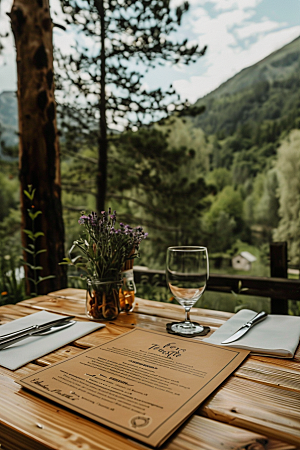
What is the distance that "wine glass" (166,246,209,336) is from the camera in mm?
805

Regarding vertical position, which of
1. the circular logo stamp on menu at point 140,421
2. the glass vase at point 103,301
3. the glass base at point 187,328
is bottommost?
the glass base at point 187,328

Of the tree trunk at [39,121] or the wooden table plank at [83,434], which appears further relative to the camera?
the tree trunk at [39,121]

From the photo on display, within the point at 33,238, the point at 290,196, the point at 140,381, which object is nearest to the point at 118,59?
the point at 290,196

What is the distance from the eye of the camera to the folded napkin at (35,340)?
0.65 meters

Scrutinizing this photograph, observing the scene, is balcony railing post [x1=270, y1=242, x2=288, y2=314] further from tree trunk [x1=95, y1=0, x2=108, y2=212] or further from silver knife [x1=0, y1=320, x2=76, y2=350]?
tree trunk [x1=95, y1=0, x2=108, y2=212]

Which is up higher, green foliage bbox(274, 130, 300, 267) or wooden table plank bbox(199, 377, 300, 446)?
green foliage bbox(274, 130, 300, 267)

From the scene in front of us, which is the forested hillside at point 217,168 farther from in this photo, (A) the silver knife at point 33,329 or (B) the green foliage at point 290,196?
(A) the silver knife at point 33,329

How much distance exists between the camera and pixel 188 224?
526cm

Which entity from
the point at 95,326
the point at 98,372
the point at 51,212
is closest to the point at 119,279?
the point at 95,326

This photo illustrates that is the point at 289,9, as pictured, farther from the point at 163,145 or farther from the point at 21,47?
the point at 21,47

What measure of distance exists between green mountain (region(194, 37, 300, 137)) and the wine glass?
4.85 metres

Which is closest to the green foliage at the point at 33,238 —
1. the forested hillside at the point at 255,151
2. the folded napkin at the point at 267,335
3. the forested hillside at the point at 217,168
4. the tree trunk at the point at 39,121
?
the tree trunk at the point at 39,121

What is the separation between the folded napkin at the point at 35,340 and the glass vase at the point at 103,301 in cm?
4

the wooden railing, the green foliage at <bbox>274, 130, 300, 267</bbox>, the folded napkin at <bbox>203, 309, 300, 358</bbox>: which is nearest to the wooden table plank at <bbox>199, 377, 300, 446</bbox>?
the folded napkin at <bbox>203, 309, 300, 358</bbox>
